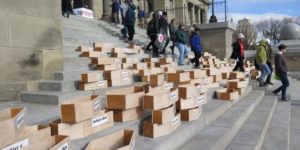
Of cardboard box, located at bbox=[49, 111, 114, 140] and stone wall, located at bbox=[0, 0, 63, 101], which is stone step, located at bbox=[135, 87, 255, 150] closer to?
cardboard box, located at bbox=[49, 111, 114, 140]

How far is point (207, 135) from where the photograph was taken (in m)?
4.16

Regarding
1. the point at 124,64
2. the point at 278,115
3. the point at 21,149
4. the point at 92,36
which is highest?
the point at 92,36

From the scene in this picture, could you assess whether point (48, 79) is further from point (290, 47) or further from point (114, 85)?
point (290, 47)

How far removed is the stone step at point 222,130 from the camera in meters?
3.77

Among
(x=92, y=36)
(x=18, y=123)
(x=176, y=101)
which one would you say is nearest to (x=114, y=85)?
(x=176, y=101)

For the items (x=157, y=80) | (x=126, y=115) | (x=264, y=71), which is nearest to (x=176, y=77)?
(x=157, y=80)

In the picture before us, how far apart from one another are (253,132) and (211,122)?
Answer: 2.10 feet

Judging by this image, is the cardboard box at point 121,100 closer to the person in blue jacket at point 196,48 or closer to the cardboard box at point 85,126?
the cardboard box at point 85,126

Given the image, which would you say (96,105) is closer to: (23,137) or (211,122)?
(23,137)

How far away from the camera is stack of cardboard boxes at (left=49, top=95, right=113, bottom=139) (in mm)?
3012

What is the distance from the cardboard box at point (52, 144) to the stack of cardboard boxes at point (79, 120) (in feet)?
1.49

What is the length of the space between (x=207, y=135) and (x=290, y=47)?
18.5 metres

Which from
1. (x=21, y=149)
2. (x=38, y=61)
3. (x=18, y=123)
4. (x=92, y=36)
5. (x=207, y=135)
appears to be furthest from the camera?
(x=92, y=36)

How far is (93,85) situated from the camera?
556 centimetres
